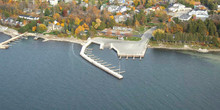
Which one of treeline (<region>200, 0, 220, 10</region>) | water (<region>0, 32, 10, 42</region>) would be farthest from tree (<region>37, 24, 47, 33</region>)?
treeline (<region>200, 0, 220, 10</region>)

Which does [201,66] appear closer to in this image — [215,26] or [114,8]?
[215,26]

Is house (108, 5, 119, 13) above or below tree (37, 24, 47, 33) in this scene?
above

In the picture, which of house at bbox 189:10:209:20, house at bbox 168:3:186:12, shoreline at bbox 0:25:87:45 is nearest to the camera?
shoreline at bbox 0:25:87:45

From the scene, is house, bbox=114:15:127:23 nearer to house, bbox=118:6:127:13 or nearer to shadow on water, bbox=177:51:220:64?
house, bbox=118:6:127:13

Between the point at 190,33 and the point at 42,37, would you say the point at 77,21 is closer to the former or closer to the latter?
the point at 42,37

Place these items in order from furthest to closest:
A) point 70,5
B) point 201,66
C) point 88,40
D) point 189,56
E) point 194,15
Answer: point 70,5
point 194,15
point 88,40
point 189,56
point 201,66

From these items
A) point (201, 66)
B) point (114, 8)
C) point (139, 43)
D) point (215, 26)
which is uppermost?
point (114, 8)

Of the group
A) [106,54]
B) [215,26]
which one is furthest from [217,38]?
[106,54]

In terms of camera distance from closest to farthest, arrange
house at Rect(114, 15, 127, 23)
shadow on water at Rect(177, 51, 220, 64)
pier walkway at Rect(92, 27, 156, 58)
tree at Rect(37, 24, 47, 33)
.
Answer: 1. shadow on water at Rect(177, 51, 220, 64)
2. pier walkway at Rect(92, 27, 156, 58)
3. tree at Rect(37, 24, 47, 33)
4. house at Rect(114, 15, 127, 23)

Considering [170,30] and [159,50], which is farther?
[170,30]

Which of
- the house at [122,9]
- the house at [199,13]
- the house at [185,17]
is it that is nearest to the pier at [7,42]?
the house at [122,9]

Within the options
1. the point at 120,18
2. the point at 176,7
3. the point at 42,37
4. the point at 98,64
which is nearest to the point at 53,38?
the point at 42,37
